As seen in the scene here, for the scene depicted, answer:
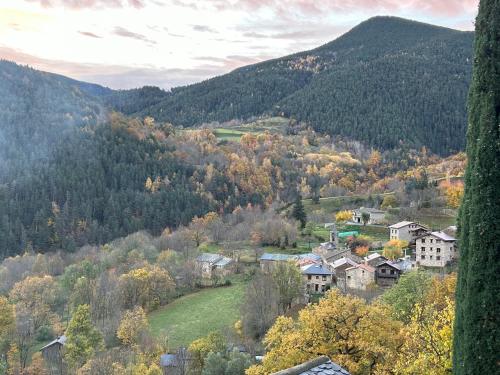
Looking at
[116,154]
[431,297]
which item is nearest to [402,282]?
[431,297]

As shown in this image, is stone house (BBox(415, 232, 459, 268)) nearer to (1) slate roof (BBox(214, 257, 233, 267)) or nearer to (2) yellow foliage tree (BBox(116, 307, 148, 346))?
(1) slate roof (BBox(214, 257, 233, 267))

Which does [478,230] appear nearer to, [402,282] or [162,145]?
[402,282]

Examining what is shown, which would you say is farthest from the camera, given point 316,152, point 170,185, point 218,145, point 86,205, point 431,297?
point 316,152

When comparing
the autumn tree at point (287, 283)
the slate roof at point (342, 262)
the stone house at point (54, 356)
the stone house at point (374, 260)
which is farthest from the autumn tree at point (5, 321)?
the stone house at point (374, 260)

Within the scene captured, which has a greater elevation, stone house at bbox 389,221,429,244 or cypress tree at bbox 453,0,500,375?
cypress tree at bbox 453,0,500,375

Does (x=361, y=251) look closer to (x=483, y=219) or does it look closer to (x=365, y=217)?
(x=365, y=217)

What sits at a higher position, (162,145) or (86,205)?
(162,145)

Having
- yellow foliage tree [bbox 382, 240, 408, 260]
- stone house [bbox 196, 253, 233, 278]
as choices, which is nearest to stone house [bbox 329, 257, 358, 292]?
yellow foliage tree [bbox 382, 240, 408, 260]
